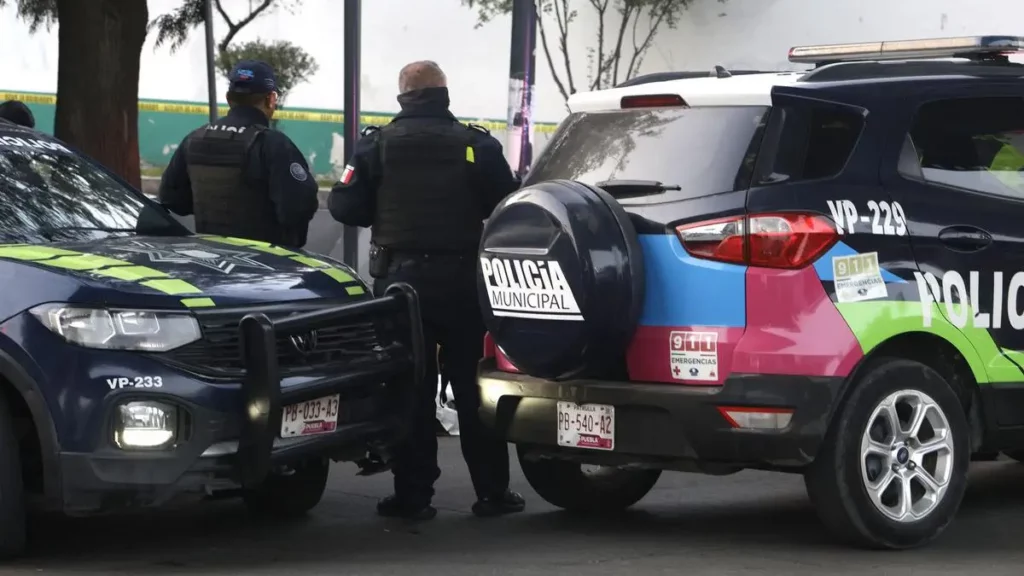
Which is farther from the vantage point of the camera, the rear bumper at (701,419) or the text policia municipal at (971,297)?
the text policia municipal at (971,297)

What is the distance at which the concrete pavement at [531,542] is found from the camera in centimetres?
574

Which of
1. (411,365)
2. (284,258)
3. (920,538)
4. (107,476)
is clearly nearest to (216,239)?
(284,258)

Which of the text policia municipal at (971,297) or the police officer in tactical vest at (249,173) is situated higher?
the police officer in tactical vest at (249,173)

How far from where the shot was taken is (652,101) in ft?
20.1

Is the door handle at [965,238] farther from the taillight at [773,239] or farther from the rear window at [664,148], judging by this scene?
the rear window at [664,148]

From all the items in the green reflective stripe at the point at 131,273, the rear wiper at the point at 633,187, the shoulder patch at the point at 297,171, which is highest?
the rear wiper at the point at 633,187

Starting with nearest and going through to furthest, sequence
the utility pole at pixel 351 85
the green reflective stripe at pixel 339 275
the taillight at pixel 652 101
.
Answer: the taillight at pixel 652 101, the green reflective stripe at pixel 339 275, the utility pole at pixel 351 85

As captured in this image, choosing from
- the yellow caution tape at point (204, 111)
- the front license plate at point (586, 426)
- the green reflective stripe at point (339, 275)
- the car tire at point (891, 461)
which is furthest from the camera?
the yellow caution tape at point (204, 111)

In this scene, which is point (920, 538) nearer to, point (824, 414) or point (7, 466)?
point (824, 414)

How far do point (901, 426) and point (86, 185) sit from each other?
11.3 feet

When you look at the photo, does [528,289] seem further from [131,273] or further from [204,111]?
[204,111]

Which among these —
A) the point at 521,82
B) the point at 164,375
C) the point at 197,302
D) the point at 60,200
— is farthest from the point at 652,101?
the point at 521,82

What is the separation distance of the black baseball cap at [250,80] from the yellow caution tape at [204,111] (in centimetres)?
3387

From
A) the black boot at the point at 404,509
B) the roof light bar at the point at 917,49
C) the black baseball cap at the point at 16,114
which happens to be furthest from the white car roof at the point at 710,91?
the black baseball cap at the point at 16,114
